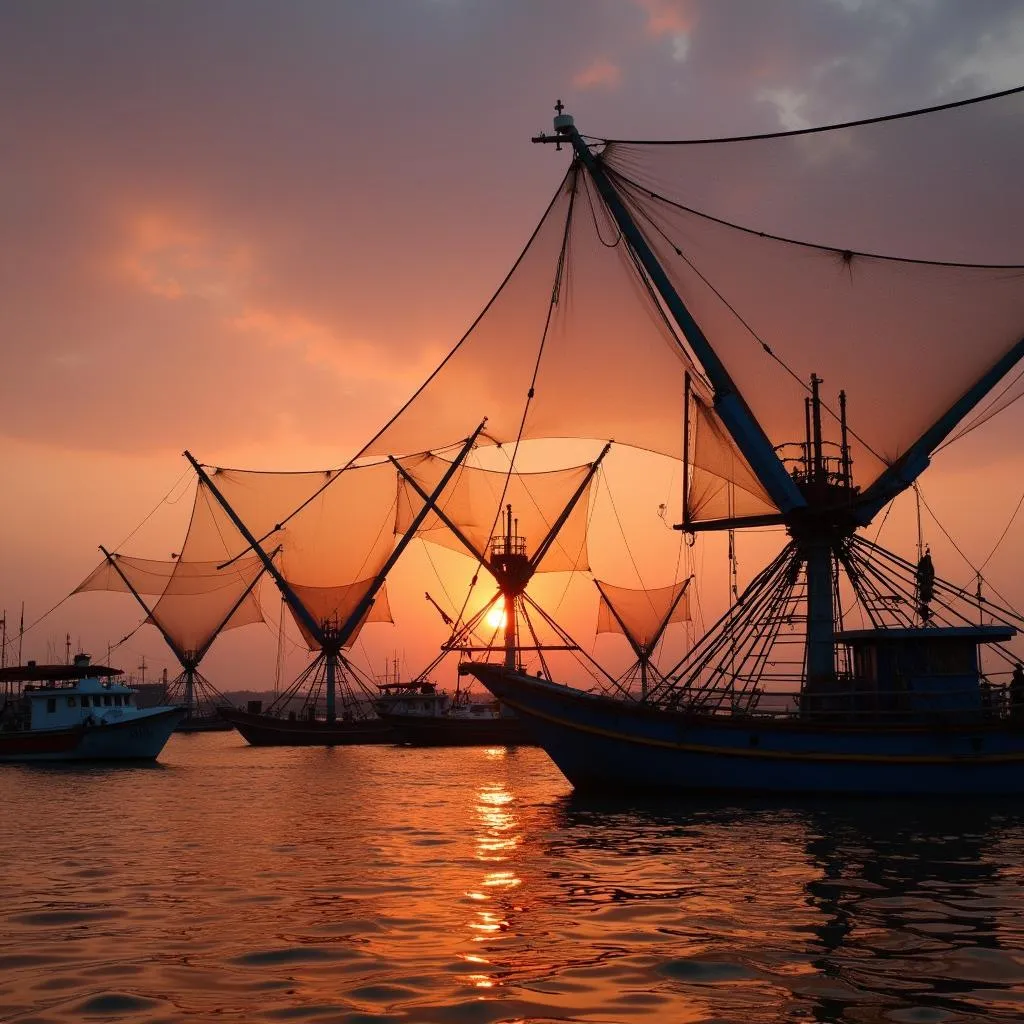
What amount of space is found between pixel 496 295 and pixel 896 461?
11674 mm

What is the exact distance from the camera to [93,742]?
2115 inches

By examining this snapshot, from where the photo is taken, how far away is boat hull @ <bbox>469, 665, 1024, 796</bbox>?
2791 cm

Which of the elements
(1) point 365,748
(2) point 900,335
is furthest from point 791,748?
(1) point 365,748

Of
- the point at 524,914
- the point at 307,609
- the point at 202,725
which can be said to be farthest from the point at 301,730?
the point at 524,914

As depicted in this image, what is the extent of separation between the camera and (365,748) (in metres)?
73.8

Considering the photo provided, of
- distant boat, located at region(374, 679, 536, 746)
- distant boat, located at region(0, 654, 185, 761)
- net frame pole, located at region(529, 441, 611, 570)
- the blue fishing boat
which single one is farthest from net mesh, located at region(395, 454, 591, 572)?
the blue fishing boat

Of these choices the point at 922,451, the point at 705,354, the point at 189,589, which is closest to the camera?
the point at 705,354

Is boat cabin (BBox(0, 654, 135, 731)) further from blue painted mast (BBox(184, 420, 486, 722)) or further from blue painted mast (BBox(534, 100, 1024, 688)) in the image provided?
blue painted mast (BBox(534, 100, 1024, 688))

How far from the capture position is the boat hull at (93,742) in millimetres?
53562

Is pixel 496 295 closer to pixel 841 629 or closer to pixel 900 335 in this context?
pixel 900 335

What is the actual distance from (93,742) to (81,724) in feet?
3.19

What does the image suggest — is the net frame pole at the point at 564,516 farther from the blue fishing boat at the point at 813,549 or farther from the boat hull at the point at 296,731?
the blue fishing boat at the point at 813,549

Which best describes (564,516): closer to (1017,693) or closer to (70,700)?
(70,700)

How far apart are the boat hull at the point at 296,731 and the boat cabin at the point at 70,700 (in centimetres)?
2009
